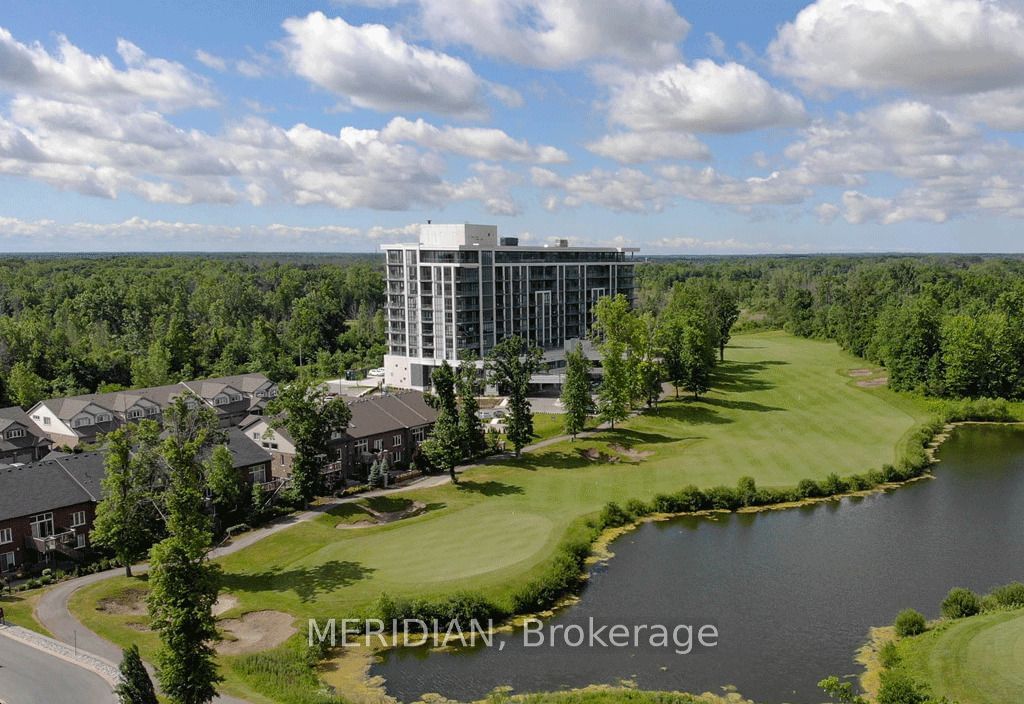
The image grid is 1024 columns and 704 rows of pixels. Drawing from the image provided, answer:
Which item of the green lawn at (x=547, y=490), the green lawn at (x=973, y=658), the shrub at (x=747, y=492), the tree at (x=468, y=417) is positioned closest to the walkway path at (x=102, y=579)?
the green lawn at (x=547, y=490)

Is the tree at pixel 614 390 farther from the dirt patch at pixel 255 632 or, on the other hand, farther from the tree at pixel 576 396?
the dirt patch at pixel 255 632

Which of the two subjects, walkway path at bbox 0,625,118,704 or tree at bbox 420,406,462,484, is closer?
walkway path at bbox 0,625,118,704

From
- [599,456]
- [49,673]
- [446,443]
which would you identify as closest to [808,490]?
[599,456]

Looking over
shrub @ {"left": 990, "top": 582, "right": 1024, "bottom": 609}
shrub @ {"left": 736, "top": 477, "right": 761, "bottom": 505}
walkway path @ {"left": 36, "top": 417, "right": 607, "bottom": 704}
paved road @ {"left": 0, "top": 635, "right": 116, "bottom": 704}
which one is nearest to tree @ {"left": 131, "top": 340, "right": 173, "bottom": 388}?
walkway path @ {"left": 36, "top": 417, "right": 607, "bottom": 704}

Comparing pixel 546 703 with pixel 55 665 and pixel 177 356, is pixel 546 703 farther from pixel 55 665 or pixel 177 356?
pixel 177 356

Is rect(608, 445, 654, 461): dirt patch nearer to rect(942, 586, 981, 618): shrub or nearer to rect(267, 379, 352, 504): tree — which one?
rect(267, 379, 352, 504): tree
